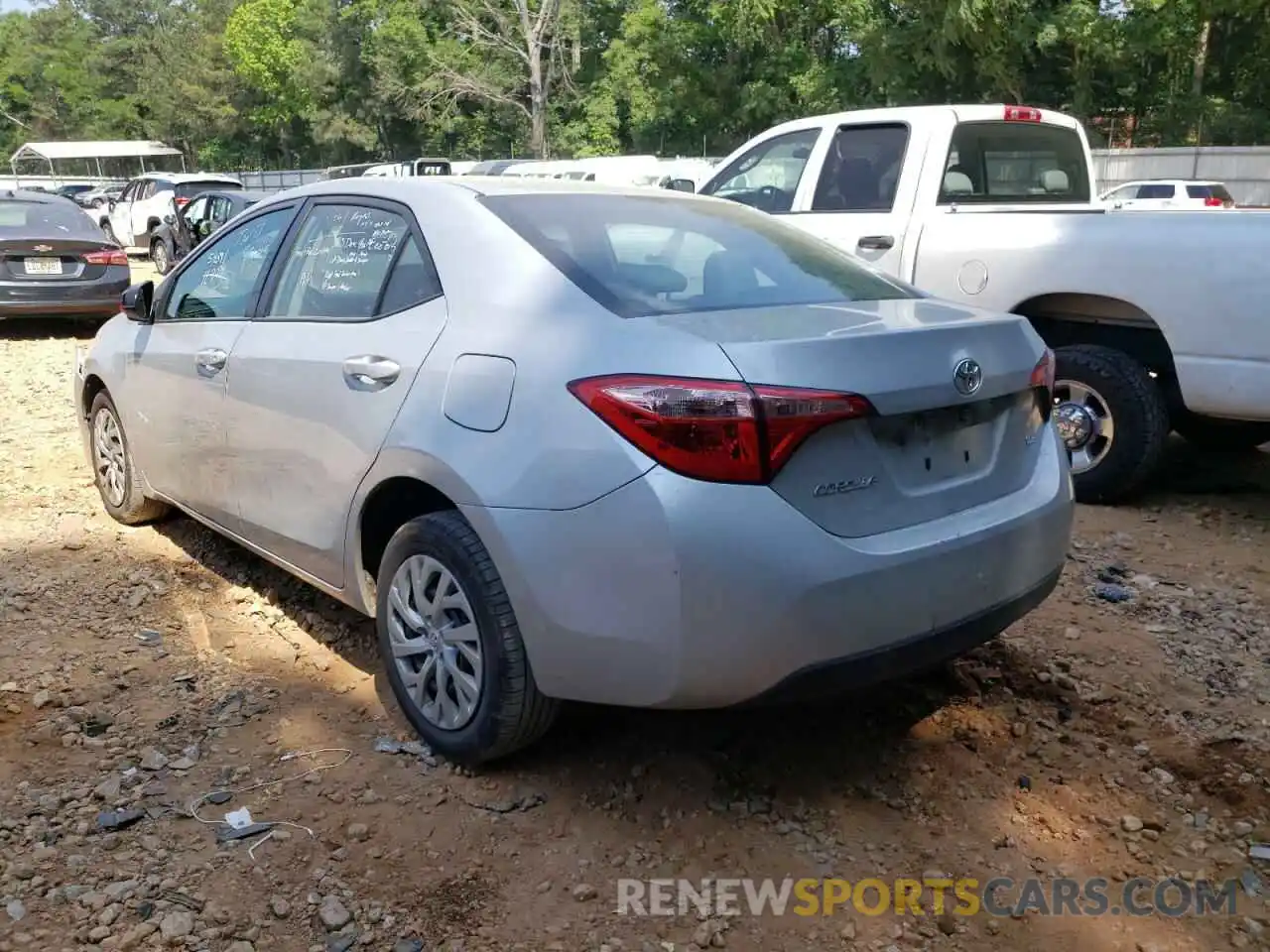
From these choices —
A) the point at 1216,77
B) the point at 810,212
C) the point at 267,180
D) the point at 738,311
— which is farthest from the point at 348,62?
the point at 738,311

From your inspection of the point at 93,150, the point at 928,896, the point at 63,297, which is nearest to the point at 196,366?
the point at 928,896

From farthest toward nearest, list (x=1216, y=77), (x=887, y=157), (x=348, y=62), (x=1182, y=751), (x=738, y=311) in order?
(x=348, y=62), (x=1216, y=77), (x=887, y=157), (x=1182, y=751), (x=738, y=311)

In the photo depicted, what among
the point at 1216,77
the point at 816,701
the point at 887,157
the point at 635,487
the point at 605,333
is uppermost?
the point at 1216,77

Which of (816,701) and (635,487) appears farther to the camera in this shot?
(816,701)

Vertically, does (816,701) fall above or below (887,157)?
below

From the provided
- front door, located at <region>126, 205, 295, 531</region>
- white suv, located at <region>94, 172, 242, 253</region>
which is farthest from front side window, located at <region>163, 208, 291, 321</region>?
white suv, located at <region>94, 172, 242, 253</region>

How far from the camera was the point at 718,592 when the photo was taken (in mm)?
2416

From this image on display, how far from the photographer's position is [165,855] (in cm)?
276

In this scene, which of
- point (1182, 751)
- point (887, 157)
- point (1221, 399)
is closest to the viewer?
point (1182, 751)

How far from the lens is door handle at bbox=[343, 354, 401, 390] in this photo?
→ 310cm

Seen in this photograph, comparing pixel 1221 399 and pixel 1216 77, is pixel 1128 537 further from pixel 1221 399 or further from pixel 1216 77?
pixel 1216 77

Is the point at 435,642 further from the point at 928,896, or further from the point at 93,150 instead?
the point at 93,150

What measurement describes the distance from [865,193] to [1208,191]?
1942 cm

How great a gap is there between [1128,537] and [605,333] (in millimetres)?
3503
